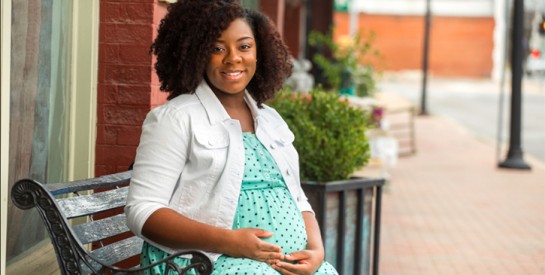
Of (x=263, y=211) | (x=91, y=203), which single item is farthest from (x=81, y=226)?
(x=263, y=211)

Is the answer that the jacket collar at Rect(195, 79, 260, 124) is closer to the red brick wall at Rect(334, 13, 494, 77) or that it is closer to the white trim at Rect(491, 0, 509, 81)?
the red brick wall at Rect(334, 13, 494, 77)

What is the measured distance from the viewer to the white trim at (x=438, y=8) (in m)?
58.3

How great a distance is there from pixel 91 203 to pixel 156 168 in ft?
1.93

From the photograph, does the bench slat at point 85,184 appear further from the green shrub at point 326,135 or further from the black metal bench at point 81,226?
the green shrub at point 326,135

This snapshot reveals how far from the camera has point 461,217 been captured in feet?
34.9

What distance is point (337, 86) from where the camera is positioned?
519 inches

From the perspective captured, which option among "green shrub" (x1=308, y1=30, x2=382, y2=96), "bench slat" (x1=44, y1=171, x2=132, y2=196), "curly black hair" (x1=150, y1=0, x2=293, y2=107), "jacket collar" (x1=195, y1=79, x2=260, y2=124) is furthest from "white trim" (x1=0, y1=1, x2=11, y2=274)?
"green shrub" (x1=308, y1=30, x2=382, y2=96)

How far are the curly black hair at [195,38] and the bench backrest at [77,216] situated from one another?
49 centimetres

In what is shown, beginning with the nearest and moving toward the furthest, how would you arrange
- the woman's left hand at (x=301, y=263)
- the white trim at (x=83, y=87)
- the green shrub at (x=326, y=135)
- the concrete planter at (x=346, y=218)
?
the woman's left hand at (x=301, y=263) < the white trim at (x=83, y=87) < the concrete planter at (x=346, y=218) < the green shrub at (x=326, y=135)

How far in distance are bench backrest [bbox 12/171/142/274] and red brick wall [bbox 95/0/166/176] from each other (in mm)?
934

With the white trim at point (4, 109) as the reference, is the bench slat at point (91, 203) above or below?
below

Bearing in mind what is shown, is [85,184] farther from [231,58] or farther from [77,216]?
→ [231,58]

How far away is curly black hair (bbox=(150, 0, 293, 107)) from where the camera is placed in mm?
3506

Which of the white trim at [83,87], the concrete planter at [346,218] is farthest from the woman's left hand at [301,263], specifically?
the white trim at [83,87]
